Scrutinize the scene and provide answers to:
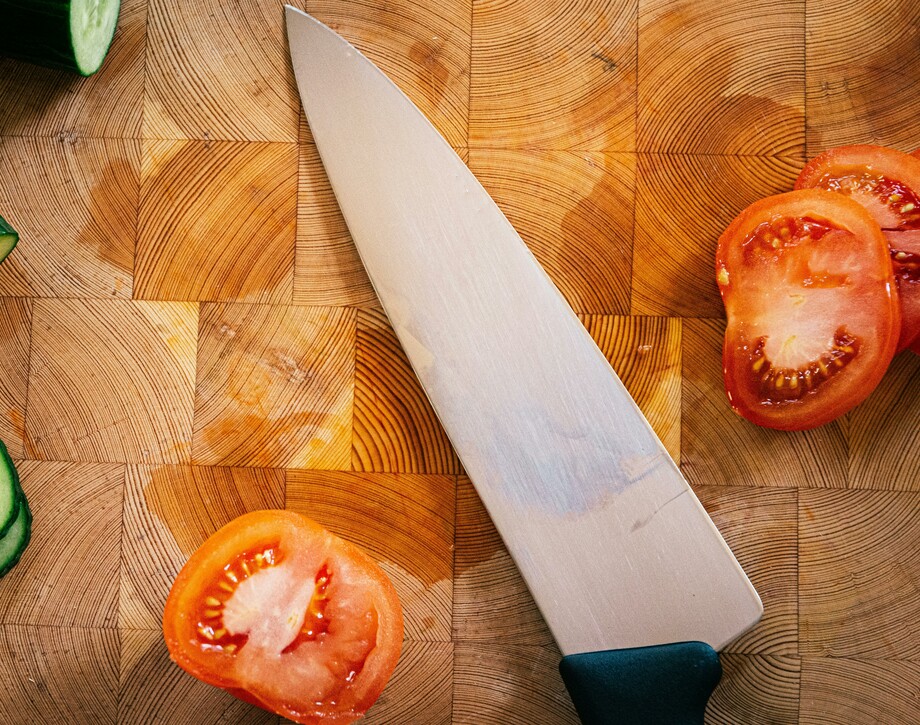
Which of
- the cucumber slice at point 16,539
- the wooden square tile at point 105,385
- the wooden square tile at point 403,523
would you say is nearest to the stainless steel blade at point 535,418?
the wooden square tile at point 403,523

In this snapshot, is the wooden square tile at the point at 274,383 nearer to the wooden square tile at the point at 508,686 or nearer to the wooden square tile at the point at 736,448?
the wooden square tile at the point at 508,686

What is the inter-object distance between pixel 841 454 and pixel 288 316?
0.92 metres

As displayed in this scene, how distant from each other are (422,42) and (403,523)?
2.55 ft

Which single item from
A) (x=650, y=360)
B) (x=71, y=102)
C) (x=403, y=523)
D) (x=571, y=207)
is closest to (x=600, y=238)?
(x=571, y=207)

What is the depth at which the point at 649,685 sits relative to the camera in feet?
3.68

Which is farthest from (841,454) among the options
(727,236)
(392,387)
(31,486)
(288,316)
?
(31,486)

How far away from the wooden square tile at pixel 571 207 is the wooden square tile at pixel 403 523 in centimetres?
40

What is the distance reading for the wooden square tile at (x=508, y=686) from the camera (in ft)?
4.12

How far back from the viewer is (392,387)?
1.27 m

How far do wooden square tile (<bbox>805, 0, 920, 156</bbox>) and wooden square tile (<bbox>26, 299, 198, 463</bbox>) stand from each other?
42.5 inches

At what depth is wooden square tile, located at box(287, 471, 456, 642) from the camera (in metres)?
1.26

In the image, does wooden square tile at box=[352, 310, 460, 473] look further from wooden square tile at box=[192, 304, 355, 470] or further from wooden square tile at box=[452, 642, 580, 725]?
wooden square tile at box=[452, 642, 580, 725]

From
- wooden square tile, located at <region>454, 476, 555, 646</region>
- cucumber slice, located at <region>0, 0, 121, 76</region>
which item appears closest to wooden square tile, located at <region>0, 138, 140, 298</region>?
cucumber slice, located at <region>0, 0, 121, 76</region>

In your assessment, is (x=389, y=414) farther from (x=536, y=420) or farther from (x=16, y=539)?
(x=16, y=539)
